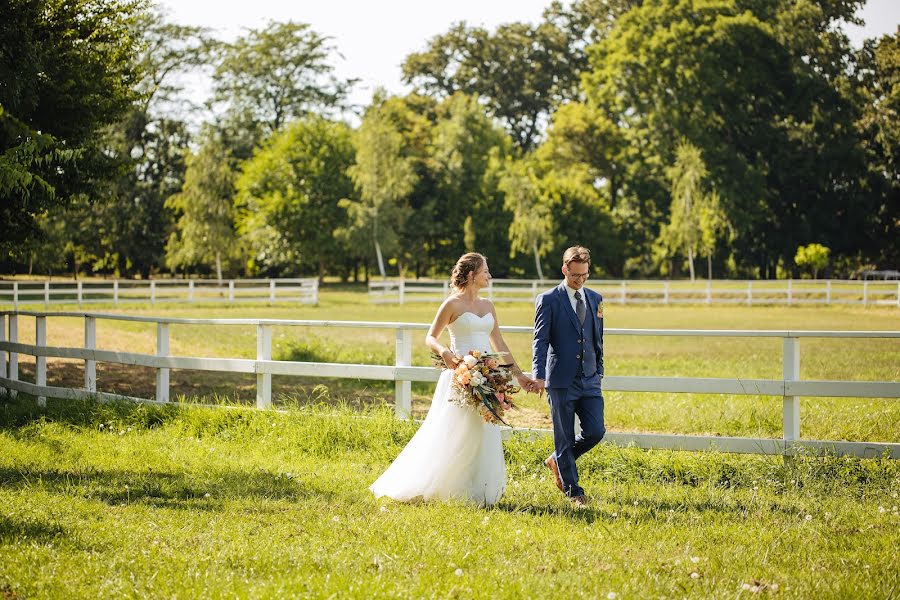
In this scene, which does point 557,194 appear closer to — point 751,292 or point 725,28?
point 725,28

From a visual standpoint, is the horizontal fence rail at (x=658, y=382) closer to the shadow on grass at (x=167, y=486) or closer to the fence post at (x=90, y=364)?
the fence post at (x=90, y=364)

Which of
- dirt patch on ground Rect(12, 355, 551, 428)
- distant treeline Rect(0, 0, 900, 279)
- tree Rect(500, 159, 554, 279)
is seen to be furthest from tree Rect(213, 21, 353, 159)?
dirt patch on ground Rect(12, 355, 551, 428)

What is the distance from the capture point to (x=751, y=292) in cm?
4206

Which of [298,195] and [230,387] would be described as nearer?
[230,387]

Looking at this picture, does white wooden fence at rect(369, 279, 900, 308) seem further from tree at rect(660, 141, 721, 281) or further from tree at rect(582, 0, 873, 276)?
tree at rect(582, 0, 873, 276)

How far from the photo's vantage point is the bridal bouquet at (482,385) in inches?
255

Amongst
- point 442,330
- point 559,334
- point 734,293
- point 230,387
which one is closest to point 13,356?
point 230,387

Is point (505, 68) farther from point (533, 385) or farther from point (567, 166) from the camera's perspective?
point (533, 385)

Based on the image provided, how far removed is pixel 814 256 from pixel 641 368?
42.2m

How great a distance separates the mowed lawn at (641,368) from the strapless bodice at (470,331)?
327 cm

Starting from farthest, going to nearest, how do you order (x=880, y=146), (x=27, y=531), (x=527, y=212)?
(x=527, y=212), (x=880, y=146), (x=27, y=531)

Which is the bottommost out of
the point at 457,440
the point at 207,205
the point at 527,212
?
the point at 457,440

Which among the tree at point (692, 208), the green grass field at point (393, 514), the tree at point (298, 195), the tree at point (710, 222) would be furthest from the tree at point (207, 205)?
the green grass field at point (393, 514)

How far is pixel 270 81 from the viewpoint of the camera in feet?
215
